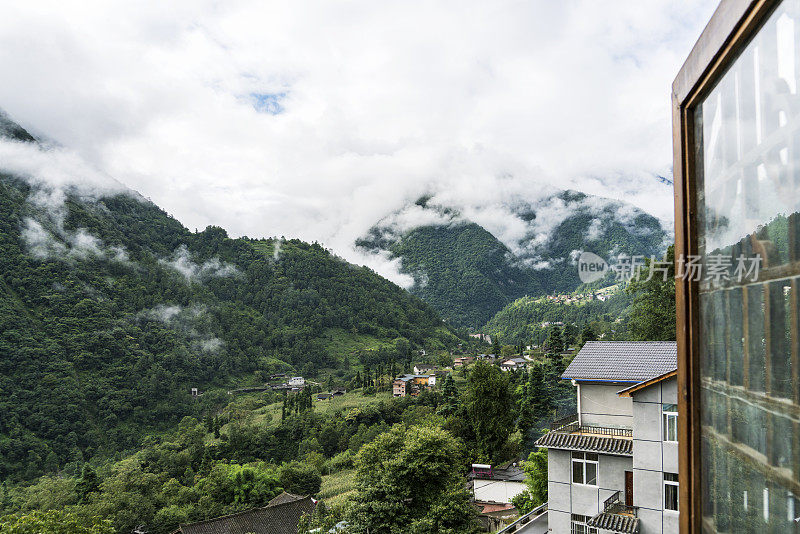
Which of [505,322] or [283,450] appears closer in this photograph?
[283,450]

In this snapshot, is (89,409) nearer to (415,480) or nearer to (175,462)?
(175,462)

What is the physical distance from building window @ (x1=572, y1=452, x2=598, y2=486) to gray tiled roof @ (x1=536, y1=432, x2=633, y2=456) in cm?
22

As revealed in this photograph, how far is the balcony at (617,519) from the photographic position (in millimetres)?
7617

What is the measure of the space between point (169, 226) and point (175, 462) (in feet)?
253

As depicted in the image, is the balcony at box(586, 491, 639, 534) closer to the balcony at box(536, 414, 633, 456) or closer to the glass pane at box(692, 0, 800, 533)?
the balcony at box(536, 414, 633, 456)

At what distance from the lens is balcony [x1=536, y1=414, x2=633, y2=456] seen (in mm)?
8508

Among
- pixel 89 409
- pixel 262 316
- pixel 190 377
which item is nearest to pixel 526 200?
pixel 262 316

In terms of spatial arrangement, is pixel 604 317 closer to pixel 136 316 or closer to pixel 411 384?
pixel 411 384

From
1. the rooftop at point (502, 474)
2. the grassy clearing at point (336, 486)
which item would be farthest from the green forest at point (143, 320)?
the rooftop at point (502, 474)

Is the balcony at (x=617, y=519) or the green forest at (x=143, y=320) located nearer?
the balcony at (x=617, y=519)

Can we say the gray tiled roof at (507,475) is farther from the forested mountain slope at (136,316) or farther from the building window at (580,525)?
the forested mountain slope at (136,316)

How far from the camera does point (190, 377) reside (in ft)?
208

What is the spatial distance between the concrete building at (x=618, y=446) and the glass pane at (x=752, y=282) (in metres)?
7.01

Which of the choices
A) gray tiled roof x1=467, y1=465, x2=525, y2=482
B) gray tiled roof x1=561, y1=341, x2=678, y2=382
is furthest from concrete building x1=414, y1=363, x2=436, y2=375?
gray tiled roof x1=561, y1=341, x2=678, y2=382
